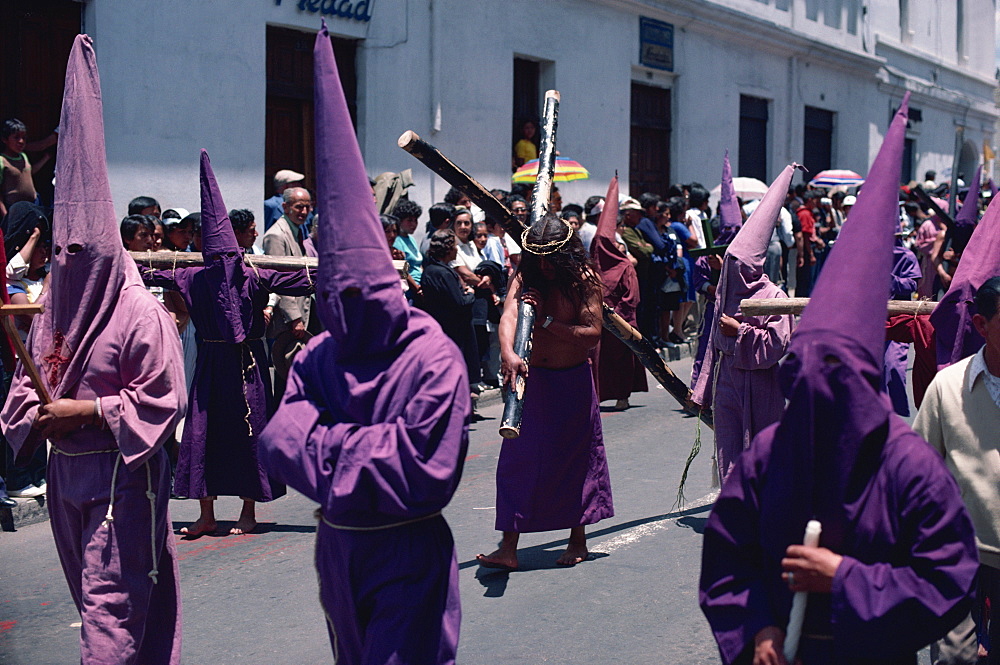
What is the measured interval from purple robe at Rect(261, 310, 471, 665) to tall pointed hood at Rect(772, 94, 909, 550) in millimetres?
1011

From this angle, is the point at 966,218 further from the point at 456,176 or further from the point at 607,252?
the point at 456,176

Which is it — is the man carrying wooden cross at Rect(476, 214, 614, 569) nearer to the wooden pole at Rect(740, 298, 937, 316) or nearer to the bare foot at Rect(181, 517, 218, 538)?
the wooden pole at Rect(740, 298, 937, 316)

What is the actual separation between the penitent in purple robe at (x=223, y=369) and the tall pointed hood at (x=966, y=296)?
151 inches

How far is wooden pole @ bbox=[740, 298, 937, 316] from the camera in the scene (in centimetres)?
566

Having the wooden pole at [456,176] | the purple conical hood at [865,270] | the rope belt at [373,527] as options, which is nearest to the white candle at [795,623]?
the purple conical hood at [865,270]

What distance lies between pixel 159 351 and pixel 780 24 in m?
23.2

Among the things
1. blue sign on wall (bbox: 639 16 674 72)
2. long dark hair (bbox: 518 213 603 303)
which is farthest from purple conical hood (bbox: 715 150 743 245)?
blue sign on wall (bbox: 639 16 674 72)

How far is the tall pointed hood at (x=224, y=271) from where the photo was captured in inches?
284

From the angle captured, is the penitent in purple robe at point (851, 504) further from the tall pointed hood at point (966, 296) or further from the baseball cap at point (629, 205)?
the baseball cap at point (629, 205)

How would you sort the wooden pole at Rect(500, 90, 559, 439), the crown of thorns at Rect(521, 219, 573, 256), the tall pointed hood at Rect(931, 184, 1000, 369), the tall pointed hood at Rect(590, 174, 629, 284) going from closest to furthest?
the tall pointed hood at Rect(931, 184, 1000, 369)
the wooden pole at Rect(500, 90, 559, 439)
the crown of thorns at Rect(521, 219, 573, 256)
the tall pointed hood at Rect(590, 174, 629, 284)

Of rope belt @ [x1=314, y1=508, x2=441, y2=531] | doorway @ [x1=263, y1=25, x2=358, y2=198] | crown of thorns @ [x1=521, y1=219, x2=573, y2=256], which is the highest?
doorway @ [x1=263, y1=25, x2=358, y2=198]

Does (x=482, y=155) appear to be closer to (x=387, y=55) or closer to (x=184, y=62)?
(x=387, y=55)

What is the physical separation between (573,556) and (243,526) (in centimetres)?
218

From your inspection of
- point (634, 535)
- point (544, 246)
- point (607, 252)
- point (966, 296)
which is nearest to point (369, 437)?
point (966, 296)
